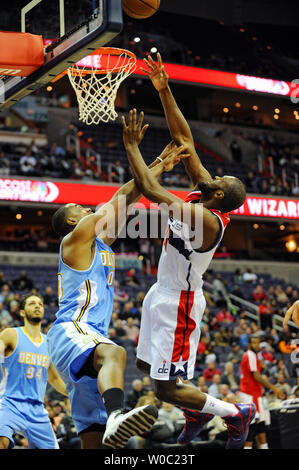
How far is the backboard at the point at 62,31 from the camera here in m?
4.92

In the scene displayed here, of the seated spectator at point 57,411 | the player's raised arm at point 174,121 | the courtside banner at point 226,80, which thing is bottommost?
the seated spectator at point 57,411

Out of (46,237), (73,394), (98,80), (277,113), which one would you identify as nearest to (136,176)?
(73,394)

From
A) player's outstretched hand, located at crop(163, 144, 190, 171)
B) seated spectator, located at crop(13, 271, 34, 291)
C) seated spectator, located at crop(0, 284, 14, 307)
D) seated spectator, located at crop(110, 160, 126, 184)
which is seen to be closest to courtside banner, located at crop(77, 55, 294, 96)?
seated spectator, located at crop(110, 160, 126, 184)

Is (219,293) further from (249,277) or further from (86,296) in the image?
(86,296)

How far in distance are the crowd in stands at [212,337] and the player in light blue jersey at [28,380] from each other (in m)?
2.67

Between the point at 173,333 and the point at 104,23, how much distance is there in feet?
7.48

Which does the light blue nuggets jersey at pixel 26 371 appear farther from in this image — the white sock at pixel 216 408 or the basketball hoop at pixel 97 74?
the basketball hoop at pixel 97 74

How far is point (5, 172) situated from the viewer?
17328 millimetres

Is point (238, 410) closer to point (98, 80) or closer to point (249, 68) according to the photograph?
point (98, 80)

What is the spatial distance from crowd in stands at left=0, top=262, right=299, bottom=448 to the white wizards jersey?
4.32m

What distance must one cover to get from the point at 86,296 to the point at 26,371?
5.31ft

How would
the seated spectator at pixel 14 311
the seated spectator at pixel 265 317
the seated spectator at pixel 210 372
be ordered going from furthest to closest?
the seated spectator at pixel 265 317 → the seated spectator at pixel 14 311 → the seated spectator at pixel 210 372

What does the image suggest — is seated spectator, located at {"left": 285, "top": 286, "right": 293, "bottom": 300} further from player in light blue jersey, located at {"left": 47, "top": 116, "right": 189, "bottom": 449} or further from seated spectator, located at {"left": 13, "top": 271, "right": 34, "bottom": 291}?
player in light blue jersey, located at {"left": 47, "top": 116, "right": 189, "bottom": 449}

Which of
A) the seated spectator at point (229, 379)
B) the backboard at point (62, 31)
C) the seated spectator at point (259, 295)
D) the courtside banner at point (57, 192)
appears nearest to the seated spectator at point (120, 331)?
the seated spectator at point (229, 379)
